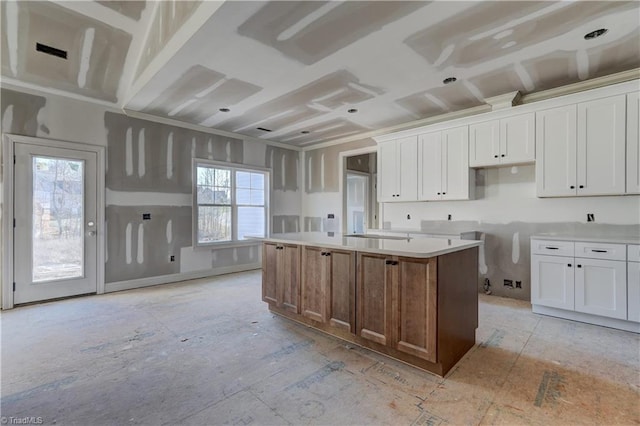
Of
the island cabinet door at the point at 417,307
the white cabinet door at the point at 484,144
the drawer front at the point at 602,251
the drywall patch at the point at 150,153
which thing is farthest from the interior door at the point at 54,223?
the drawer front at the point at 602,251

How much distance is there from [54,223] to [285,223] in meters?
3.82

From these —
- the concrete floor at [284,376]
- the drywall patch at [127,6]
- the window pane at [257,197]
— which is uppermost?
the drywall patch at [127,6]

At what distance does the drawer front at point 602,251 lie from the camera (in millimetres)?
2839

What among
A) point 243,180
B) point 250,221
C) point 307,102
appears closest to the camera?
point 307,102

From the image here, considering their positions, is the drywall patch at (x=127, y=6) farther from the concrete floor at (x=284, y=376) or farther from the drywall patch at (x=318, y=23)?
the concrete floor at (x=284, y=376)

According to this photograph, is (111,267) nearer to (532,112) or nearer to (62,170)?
(62,170)

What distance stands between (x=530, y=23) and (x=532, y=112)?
1.46 metres

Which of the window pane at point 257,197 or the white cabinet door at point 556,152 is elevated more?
the white cabinet door at point 556,152

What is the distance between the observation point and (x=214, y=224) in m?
5.41

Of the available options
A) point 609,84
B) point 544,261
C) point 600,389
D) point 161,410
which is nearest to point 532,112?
point 609,84

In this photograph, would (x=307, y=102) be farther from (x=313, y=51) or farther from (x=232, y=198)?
(x=232, y=198)

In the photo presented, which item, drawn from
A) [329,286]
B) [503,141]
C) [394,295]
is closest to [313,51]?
[329,286]

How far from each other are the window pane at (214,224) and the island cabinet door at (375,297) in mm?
3725

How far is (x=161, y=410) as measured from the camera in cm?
Answer: 173
